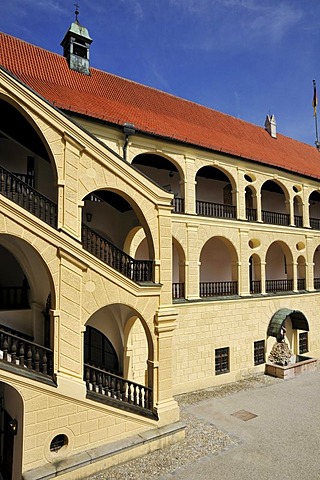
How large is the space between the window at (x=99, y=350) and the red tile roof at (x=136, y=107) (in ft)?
25.5

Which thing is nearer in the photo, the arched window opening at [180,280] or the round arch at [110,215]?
the round arch at [110,215]

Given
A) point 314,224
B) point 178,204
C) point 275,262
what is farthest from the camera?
point 314,224

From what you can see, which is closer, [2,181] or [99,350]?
[2,181]

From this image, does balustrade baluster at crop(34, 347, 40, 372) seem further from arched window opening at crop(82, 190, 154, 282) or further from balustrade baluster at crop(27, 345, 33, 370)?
arched window opening at crop(82, 190, 154, 282)

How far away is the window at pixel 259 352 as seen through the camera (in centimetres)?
1629

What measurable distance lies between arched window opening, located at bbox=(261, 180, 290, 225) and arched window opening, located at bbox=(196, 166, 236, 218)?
2333mm

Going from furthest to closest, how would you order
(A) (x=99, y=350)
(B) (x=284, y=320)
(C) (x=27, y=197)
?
(B) (x=284, y=320) → (A) (x=99, y=350) → (C) (x=27, y=197)

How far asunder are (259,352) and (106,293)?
10747 millimetres

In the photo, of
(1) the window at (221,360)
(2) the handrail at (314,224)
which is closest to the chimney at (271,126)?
(2) the handrail at (314,224)

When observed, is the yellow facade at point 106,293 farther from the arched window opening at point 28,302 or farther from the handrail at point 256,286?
the handrail at point 256,286

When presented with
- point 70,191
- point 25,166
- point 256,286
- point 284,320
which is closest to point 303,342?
point 284,320

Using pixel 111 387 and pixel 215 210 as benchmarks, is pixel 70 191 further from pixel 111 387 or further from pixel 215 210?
pixel 215 210

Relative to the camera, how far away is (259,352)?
16438mm

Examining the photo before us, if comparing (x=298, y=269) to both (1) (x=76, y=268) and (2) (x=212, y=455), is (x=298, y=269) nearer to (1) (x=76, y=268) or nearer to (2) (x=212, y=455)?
(2) (x=212, y=455)
